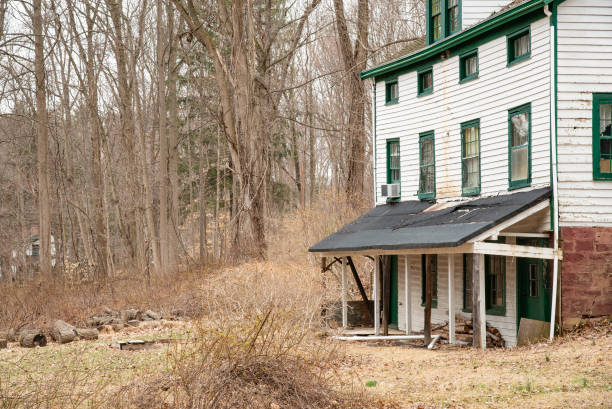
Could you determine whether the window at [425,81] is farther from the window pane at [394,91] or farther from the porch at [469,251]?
the porch at [469,251]

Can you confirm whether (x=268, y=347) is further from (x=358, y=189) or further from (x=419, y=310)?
(x=358, y=189)

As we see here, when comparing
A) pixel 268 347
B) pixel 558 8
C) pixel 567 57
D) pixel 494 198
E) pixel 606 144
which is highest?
pixel 558 8

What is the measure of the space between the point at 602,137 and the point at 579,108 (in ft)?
2.86

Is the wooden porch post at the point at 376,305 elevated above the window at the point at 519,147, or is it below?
below

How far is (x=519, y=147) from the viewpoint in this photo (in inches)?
711

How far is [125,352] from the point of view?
54.2ft

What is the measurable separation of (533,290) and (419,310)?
5.44m

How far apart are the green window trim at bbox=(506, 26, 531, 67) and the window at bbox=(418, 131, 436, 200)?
13.0 feet

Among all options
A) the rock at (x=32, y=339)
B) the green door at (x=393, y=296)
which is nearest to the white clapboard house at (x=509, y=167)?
the green door at (x=393, y=296)

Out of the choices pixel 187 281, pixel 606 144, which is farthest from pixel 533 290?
pixel 187 281

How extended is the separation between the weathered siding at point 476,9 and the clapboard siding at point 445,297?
21.3ft

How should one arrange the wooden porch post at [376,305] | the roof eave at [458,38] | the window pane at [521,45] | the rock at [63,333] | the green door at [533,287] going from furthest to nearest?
the wooden porch post at [376,305], the rock at [63,333], the window pane at [521,45], the roof eave at [458,38], the green door at [533,287]

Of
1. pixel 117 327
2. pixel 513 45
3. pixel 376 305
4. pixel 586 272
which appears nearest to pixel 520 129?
pixel 513 45

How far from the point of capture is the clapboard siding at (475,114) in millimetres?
17328
